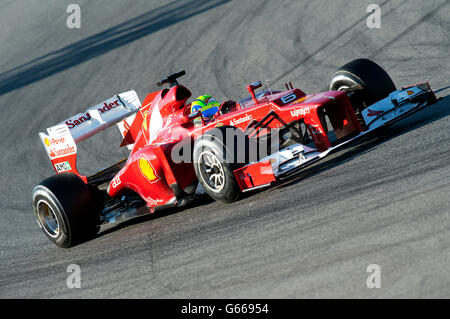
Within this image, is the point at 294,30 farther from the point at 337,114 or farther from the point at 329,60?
the point at 337,114

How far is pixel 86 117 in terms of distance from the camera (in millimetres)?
8930

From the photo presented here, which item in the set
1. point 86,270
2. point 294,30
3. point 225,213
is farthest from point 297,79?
point 86,270

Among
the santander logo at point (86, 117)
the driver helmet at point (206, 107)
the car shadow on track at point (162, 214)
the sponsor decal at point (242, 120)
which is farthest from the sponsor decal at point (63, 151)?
the sponsor decal at point (242, 120)

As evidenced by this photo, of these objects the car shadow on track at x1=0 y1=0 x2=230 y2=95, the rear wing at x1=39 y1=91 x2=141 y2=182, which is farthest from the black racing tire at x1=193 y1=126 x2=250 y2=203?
the car shadow on track at x1=0 y1=0 x2=230 y2=95

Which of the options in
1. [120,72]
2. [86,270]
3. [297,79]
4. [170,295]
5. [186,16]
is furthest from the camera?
[186,16]

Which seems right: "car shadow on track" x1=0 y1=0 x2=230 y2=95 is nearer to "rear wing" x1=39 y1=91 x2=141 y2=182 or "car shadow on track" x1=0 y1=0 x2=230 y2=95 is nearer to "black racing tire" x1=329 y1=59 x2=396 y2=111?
"rear wing" x1=39 y1=91 x2=141 y2=182

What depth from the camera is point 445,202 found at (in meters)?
5.02

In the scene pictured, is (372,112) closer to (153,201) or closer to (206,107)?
(206,107)

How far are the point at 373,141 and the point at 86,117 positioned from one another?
4.05 metres

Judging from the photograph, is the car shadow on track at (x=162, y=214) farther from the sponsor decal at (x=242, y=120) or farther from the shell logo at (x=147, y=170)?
the sponsor decal at (x=242, y=120)

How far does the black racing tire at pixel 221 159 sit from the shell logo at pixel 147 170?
2.65 feet

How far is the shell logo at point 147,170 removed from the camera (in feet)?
25.5

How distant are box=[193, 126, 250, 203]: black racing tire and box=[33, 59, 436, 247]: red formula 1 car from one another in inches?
0.5
